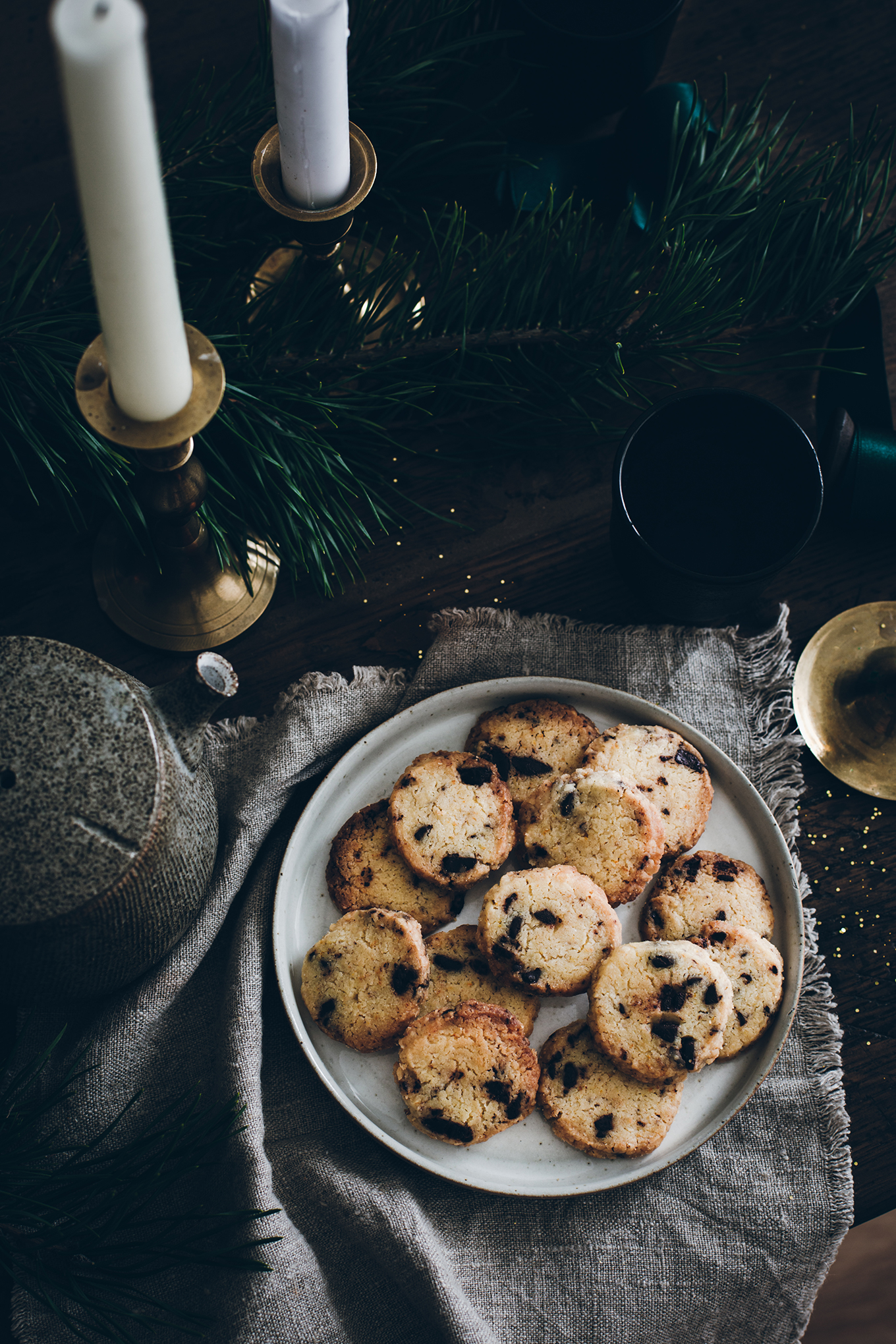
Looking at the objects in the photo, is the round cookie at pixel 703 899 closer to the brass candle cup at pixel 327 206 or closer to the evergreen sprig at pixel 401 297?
the evergreen sprig at pixel 401 297

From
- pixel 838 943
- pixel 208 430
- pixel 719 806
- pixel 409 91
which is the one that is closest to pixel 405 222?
pixel 409 91

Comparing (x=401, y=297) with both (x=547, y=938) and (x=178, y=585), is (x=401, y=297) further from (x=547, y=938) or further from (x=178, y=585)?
(x=547, y=938)

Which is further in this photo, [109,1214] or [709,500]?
[709,500]

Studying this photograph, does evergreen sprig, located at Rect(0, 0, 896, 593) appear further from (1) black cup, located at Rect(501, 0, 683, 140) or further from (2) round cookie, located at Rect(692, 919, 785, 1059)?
(2) round cookie, located at Rect(692, 919, 785, 1059)

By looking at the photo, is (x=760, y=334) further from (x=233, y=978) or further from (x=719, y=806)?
(x=233, y=978)

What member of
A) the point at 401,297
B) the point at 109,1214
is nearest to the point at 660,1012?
the point at 109,1214

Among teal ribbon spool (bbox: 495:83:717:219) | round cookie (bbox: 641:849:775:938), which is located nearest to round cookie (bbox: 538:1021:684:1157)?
round cookie (bbox: 641:849:775:938)

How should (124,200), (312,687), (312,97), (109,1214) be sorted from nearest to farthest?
(124,200), (312,97), (109,1214), (312,687)
